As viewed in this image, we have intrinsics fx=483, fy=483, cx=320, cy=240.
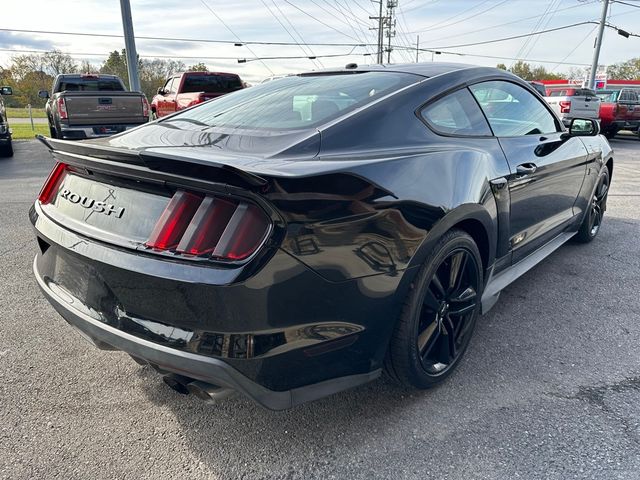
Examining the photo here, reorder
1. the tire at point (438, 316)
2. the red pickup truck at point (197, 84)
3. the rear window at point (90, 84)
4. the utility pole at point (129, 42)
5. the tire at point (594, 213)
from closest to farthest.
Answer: the tire at point (438, 316), the tire at point (594, 213), the red pickup truck at point (197, 84), the rear window at point (90, 84), the utility pole at point (129, 42)

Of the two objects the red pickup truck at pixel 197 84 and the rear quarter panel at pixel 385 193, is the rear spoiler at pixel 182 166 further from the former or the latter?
Answer: the red pickup truck at pixel 197 84

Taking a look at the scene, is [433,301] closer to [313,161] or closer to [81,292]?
[313,161]

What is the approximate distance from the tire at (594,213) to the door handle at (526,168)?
180 centimetres

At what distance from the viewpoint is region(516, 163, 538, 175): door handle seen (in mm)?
2818

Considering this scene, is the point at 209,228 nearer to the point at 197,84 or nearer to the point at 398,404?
the point at 398,404

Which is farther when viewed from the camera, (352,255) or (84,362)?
(84,362)

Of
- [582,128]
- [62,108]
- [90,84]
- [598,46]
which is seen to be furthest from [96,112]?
[598,46]

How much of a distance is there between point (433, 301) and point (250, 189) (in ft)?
3.66

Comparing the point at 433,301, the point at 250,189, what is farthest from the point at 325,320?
the point at 433,301

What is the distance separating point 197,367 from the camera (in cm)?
166

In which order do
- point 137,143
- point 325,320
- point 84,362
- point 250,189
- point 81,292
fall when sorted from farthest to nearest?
1. point 84,362
2. point 137,143
3. point 81,292
4. point 325,320
5. point 250,189

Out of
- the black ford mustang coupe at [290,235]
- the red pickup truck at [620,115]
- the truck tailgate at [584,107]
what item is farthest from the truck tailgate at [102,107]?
the red pickup truck at [620,115]

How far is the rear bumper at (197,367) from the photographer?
65.5 inches

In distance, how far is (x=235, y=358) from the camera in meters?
1.66
